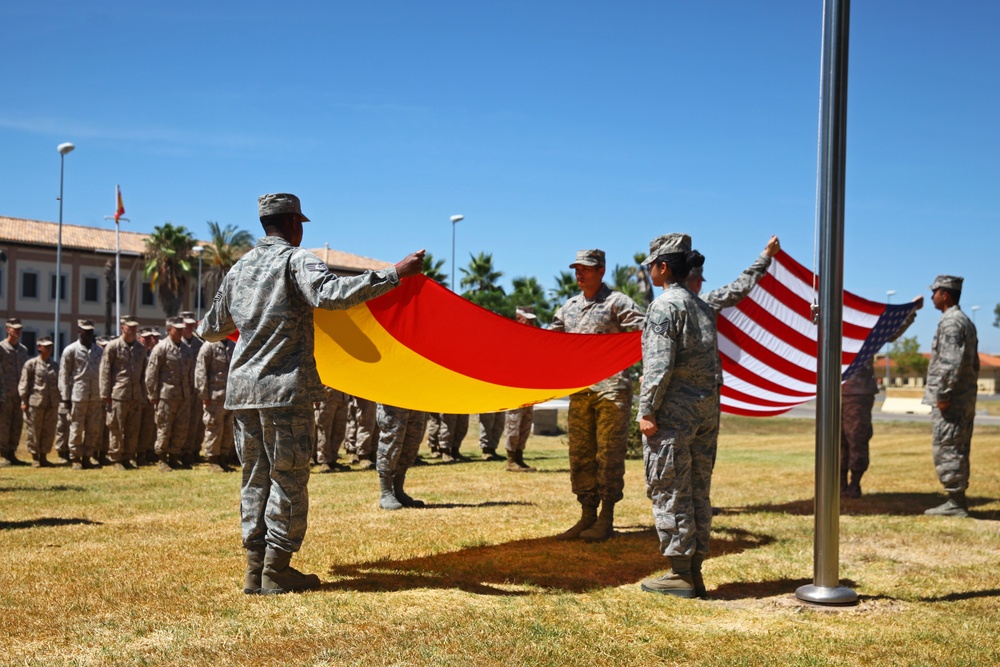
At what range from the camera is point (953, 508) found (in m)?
9.89

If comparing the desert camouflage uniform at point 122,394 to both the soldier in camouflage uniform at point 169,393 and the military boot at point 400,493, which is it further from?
the military boot at point 400,493

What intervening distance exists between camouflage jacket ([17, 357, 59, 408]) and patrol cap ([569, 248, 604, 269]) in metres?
11.6

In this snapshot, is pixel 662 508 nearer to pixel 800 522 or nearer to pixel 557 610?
pixel 557 610

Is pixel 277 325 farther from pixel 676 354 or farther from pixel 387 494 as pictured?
pixel 387 494

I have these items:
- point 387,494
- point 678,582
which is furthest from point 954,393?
point 387,494

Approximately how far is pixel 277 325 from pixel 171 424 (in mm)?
9776

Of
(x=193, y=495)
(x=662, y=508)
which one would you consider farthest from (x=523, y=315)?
(x=662, y=508)

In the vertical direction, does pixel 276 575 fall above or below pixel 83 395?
below

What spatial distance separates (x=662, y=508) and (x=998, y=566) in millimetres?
3077

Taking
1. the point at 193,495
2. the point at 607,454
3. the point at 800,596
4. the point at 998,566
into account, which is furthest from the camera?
the point at 193,495

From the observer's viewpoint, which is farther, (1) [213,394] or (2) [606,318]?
(1) [213,394]

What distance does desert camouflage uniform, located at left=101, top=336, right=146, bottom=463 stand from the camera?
14.7 metres

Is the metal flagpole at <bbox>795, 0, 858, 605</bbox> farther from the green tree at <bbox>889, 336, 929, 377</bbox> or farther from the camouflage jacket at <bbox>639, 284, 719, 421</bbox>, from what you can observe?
the green tree at <bbox>889, 336, 929, 377</bbox>

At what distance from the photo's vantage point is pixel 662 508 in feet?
19.5
